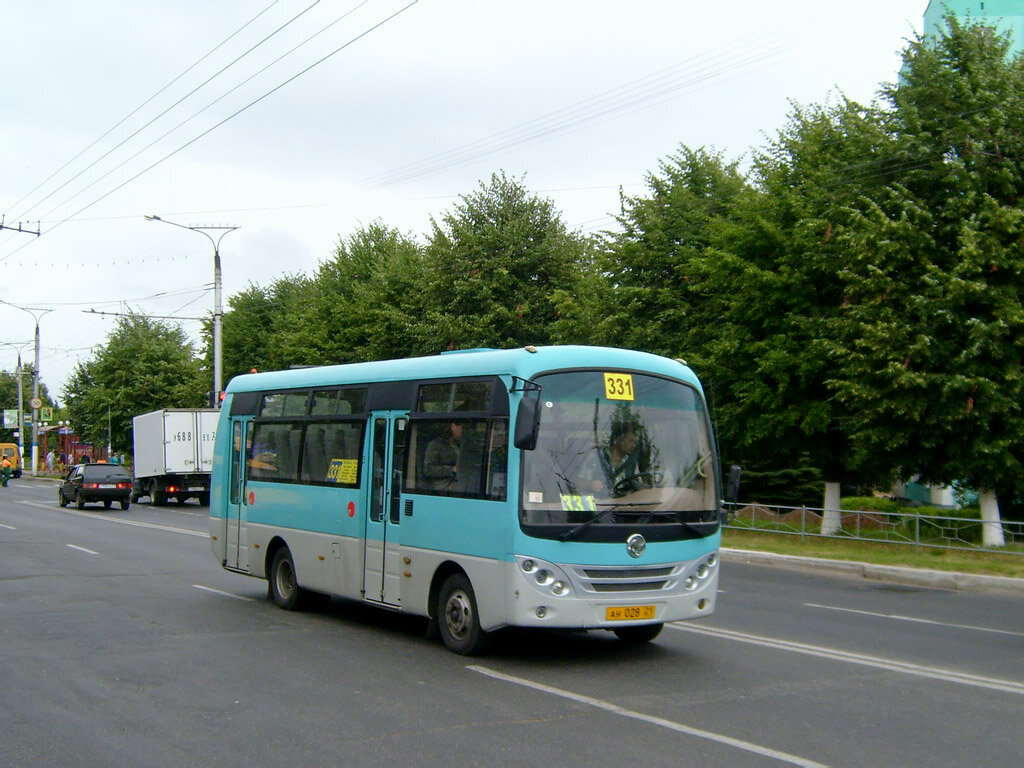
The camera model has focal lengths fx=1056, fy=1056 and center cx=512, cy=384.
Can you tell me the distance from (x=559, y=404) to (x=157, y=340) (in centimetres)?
6951

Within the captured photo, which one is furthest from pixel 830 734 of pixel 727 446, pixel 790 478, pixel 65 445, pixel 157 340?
pixel 65 445

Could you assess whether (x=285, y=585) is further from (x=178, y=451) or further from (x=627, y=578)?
(x=178, y=451)

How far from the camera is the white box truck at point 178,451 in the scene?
38500mm

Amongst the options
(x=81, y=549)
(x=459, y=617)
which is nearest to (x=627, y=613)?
(x=459, y=617)

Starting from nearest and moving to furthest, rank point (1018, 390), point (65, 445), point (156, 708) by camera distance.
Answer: point (156, 708) < point (1018, 390) < point (65, 445)

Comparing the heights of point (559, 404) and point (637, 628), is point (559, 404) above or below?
above

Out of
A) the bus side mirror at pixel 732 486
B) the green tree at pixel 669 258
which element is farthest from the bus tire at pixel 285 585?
the green tree at pixel 669 258

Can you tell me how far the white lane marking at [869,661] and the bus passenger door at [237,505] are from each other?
592cm

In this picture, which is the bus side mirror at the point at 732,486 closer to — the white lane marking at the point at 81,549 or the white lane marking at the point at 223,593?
the white lane marking at the point at 223,593

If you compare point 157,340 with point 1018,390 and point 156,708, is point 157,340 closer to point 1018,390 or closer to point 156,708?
point 1018,390

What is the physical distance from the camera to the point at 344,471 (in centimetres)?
1162

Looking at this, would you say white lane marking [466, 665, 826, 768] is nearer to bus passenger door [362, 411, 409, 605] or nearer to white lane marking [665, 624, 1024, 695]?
bus passenger door [362, 411, 409, 605]

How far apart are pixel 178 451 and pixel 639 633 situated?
1238 inches

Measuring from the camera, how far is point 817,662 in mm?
9406
